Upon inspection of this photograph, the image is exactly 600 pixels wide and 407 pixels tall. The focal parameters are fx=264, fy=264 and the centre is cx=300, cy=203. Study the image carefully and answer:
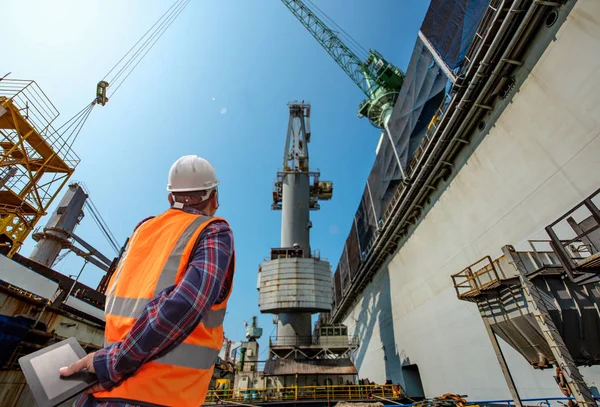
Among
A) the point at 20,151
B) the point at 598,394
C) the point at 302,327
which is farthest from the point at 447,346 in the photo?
the point at 20,151

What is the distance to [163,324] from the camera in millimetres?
1297

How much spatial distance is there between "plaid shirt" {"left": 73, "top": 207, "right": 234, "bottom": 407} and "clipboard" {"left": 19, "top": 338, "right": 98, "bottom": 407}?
11cm

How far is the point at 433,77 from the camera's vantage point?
52.4 ft

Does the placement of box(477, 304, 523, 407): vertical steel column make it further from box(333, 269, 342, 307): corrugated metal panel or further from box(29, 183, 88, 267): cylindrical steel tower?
box(333, 269, 342, 307): corrugated metal panel

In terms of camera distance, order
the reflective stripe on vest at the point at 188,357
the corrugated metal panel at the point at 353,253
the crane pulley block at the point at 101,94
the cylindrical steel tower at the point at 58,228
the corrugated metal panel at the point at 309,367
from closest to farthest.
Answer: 1. the reflective stripe on vest at the point at 188,357
2. the corrugated metal panel at the point at 309,367
3. the cylindrical steel tower at the point at 58,228
4. the crane pulley block at the point at 101,94
5. the corrugated metal panel at the point at 353,253

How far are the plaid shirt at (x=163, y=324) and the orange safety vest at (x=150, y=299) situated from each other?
0.05 m

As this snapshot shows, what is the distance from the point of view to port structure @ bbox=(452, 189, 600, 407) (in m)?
5.61

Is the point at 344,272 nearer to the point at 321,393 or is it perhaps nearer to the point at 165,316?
the point at 321,393

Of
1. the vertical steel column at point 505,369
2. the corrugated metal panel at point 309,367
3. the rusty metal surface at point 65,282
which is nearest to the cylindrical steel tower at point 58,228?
the rusty metal surface at point 65,282

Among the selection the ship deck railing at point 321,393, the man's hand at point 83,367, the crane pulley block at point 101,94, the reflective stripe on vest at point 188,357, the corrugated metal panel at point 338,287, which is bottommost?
the ship deck railing at point 321,393

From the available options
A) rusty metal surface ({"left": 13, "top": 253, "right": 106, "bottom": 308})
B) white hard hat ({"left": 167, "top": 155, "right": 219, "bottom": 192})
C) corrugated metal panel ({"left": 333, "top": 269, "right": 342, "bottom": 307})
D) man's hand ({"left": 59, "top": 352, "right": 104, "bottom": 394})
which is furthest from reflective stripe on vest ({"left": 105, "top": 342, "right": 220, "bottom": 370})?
corrugated metal panel ({"left": 333, "top": 269, "right": 342, "bottom": 307})

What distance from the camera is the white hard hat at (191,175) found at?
215 cm

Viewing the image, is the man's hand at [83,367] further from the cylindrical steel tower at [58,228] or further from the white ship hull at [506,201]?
the cylindrical steel tower at [58,228]

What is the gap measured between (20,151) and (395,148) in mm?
22676
